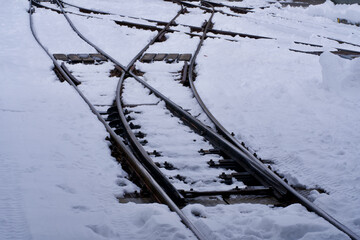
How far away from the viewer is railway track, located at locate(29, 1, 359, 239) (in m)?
4.15

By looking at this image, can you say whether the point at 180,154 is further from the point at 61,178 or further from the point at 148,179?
the point at 61,178

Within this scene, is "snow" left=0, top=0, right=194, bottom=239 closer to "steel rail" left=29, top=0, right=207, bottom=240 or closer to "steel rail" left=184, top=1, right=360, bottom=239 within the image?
"steel rail" left=29, top=0, right=207, bottom=240

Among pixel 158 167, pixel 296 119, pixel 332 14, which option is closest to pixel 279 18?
pixel 332 14

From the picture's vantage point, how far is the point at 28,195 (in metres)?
3.88

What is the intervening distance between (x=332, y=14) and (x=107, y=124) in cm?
1725

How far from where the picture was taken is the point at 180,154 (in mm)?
5062

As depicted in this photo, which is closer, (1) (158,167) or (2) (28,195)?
(2) (28,195)

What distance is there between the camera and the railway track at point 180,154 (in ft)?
13.6

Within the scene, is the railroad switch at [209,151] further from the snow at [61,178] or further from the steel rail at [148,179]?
the snow at [61,178]

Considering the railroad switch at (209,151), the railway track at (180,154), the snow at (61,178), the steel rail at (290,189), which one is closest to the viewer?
the snow at (61,178)

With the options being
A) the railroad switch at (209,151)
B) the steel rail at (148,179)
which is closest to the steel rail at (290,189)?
the railroad switch at (209,151)

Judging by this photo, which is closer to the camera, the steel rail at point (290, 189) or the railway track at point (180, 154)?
the steel rail at point (290, 189)

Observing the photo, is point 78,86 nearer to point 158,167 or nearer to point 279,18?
point 158,167

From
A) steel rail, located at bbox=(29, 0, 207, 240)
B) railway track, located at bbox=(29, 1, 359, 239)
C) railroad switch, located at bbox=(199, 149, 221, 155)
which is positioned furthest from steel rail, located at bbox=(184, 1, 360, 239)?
steel rail, located at bbox=(29, 0, 207, 240)
